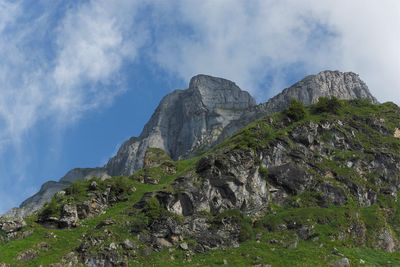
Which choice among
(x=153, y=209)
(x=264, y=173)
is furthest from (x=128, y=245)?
(x=264, y=173)

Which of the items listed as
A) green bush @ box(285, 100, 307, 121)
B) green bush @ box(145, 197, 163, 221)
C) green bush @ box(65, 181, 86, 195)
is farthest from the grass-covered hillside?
green bush @ box(285, 100, 307, 121)

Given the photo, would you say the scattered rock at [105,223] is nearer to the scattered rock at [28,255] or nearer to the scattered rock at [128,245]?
the scattered rock at [128,245]

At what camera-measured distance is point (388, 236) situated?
86625 mm

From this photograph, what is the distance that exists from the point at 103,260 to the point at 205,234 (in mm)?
14898

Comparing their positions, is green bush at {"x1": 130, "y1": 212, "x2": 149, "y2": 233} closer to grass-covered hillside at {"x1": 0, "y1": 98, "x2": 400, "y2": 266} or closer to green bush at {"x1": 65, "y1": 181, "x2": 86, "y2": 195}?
grass-covered hillside at {"x1": 0, "y1": 98, "x2": 400, "y2": 266}

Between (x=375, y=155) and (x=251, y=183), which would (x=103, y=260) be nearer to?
(x=251, y=183)

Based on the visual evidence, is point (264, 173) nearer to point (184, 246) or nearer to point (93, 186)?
point (184, 246)

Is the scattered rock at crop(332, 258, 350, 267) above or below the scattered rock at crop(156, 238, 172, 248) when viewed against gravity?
below

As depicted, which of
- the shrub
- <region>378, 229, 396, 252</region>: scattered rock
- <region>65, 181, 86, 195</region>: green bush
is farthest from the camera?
the shrub

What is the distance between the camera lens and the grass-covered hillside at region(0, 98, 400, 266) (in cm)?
7619

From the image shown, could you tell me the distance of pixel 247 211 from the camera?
292 feet

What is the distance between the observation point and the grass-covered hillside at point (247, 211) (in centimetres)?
7619

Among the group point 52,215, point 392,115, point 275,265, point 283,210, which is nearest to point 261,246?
point 275,265

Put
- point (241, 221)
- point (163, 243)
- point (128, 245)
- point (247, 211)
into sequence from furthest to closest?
point (247, 211) → point (241, 221) → point (163, 243) → point (128, 245)
